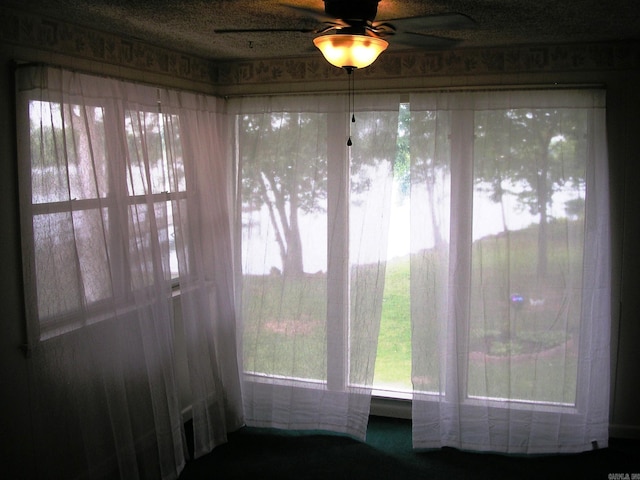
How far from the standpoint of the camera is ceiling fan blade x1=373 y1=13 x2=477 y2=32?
2232mm

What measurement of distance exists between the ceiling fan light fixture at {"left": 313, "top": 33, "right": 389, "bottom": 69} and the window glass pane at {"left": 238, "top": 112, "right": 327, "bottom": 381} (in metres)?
1.61

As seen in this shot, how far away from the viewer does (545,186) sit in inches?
146

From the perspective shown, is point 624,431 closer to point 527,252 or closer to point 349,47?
point 527,252

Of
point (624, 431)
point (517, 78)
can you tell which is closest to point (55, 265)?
point (517, 78)

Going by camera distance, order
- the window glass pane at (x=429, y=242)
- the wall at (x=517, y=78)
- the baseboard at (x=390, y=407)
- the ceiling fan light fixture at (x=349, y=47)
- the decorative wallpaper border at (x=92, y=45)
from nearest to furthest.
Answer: the ceiling fan light fixture at (x=349, y=47)
the decorative wallpaper border at (x=92, y=45)
the wall at (x=517, y=78)
the window glass pane at (x=429, y=242)
the baseboard at (x=390, y=407)

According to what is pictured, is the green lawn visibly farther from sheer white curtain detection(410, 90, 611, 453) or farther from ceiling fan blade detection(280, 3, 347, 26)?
ceiling fan blade detection(280, 3, 347, 26)

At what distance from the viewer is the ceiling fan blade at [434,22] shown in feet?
7.32

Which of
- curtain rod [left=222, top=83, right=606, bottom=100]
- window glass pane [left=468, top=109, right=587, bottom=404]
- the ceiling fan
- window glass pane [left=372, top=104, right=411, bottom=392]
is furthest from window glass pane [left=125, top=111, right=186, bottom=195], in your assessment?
window glass pane [left=468, top=109, right=587, bottom=404]

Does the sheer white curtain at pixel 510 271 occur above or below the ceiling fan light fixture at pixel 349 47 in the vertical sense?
below

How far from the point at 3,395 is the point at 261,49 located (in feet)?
7.76

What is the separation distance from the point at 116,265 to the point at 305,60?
1.84 meters

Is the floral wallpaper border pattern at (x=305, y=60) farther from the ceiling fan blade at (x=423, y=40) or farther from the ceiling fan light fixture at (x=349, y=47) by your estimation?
the ceiling fan light fixture at (x=349, y=47)

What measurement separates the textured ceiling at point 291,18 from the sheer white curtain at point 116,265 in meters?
0.31

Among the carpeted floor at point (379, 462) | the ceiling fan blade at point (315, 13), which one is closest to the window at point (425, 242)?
the carpeted floor at point (379, 462)
